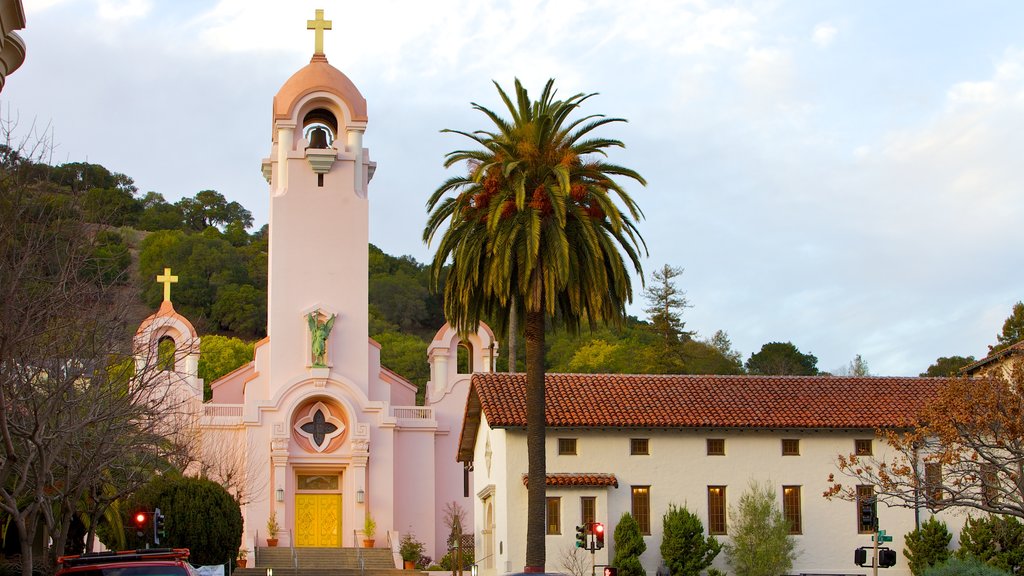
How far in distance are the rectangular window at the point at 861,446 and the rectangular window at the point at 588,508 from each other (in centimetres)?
891

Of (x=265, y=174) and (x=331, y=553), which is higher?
(x=265, y=174)

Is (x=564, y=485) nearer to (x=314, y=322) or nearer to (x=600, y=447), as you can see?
(x=600, y=447)

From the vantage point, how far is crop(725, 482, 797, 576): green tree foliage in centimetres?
4512

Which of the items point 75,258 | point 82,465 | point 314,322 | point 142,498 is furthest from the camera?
point 314,322

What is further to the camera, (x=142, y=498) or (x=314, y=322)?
(x=314, y=322)

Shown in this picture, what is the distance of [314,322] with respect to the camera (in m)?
59.3

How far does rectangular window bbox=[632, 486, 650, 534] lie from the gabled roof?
2.11 metres

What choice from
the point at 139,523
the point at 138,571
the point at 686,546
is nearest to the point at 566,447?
the point at 686,546

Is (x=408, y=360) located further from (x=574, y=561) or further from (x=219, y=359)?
(x=574, y=561)

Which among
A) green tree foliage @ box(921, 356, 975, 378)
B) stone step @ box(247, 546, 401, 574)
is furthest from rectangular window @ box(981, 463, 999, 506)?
green tree foliage @ box(921, 356, 975, 378)

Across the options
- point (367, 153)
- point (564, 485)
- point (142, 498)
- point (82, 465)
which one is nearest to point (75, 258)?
point (82, 465)

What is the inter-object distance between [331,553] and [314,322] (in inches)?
373

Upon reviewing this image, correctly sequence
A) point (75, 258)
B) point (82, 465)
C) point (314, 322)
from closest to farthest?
point (75, 258)
point (82, 465)
point (314, 322)

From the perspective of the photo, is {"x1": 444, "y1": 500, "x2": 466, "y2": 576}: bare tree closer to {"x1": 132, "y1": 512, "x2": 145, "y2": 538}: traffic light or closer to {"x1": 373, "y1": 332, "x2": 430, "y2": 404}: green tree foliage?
{"x1": 132, "y1": 512, "x2": 145, "y2": 538}: traffic light
